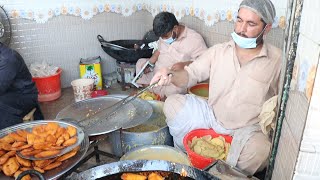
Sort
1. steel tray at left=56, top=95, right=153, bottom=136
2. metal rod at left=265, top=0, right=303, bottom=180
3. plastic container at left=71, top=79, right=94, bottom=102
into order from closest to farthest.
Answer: metal rod at left=265, top=0, right=303, bottom=180 < steel tray at left=56, top=95, right=153, bottom=136 < plastic container at left=71, top=79, right=94, bottom=102

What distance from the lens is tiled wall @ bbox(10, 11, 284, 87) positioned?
377 cm

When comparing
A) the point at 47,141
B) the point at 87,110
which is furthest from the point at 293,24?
the point at 87,110

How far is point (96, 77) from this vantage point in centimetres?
405

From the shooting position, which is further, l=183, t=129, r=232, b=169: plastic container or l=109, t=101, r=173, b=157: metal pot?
l=109, t=101, r=173, b=157: metal pot

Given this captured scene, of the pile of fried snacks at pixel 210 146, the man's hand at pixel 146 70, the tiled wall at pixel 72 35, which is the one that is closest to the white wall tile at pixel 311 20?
the pile of fried snacks at pixel 210 146

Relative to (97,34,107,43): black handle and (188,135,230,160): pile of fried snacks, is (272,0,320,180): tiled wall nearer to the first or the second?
(188,135,230,160): pile of fried snacks

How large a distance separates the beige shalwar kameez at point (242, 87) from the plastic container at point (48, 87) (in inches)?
84.8

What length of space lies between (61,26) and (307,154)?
3.72 meters

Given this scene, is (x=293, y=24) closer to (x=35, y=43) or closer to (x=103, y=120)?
(x=103, y=120)

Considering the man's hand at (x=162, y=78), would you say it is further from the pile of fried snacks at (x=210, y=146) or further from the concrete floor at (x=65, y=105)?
the concrete floor at (x=65, y=105)

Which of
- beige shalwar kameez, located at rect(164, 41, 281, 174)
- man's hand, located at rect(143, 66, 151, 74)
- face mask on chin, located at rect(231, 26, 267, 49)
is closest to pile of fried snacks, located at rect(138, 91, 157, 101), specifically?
man's hand, located at rect(143, 66, 151, 74)

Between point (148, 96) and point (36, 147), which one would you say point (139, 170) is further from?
point (148, 96)

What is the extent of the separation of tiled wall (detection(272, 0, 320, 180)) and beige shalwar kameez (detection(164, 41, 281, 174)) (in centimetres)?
95

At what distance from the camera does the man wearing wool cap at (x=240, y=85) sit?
6.35 ft
